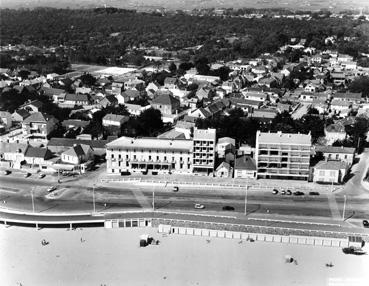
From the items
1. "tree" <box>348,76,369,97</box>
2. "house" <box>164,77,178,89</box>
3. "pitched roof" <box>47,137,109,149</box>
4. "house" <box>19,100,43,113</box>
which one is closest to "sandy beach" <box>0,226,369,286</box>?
"pitched roof" <box>47,137,109,149</box>

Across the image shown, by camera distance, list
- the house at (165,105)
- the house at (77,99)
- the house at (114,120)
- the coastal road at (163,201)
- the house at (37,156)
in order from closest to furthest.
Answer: the coastal road at (163,201) < the house at (37,156) < the house at (114,120) < the house at (165,105) < the house at (77,99)

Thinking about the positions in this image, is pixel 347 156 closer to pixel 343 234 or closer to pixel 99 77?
pixel 343 234

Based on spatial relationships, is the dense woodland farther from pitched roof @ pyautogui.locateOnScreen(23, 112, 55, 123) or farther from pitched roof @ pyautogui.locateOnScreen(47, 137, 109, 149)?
pitched roof @ pyautogui.locateOnScreen(47, 137, 109, 149)

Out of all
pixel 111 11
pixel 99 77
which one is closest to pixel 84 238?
pixel 99 77

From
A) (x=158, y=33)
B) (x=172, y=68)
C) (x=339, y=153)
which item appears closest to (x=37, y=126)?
(x=339, y=153)

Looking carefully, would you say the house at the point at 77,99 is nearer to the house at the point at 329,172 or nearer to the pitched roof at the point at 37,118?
the pitched roof at the point at 37,118

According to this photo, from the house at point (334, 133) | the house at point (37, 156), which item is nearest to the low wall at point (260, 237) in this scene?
the house at point (37, 156)

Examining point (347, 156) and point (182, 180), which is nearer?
point (182, 180)
